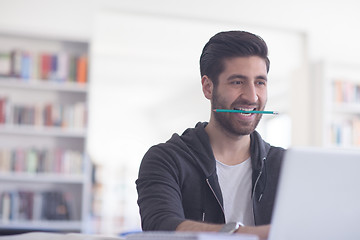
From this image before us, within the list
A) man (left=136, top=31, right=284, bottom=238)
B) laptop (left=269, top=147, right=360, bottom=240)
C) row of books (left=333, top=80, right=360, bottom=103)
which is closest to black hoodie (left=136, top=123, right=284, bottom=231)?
man (left=136, top=31, right=284, bottom=238)

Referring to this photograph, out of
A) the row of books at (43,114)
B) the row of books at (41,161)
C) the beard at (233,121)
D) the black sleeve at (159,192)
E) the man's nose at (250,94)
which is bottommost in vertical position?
the black sleeve at (159,192)

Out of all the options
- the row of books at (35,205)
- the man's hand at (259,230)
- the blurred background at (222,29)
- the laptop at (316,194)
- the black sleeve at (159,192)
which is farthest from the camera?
the blurred background at (222,29)

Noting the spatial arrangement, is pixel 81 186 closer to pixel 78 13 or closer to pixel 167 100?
pixel 78 13

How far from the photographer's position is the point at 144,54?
684 cm

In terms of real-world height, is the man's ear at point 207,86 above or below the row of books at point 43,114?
below

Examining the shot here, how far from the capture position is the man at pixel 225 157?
1.40 m

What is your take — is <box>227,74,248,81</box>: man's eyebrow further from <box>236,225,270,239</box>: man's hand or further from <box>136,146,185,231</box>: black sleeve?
<box>236,225,270,239</box>: man's hand

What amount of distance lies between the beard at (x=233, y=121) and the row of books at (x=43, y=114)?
2832 millimetres

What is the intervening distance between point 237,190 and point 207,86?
0.32 metres

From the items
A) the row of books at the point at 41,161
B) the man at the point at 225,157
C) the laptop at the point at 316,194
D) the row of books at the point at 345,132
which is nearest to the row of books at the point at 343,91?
the row of books at the point at 345,132

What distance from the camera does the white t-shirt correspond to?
140cm

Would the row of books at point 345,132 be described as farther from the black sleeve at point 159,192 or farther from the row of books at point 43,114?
the black sleeve at point 159,192

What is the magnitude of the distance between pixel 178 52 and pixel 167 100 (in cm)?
436

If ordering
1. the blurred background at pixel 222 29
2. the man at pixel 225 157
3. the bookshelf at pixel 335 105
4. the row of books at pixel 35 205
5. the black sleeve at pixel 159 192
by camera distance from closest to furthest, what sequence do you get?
the black sleeve at pixel 159 192 < the man at pixel 225 157 < the row of books at pixel 35 205 < the blurred background at pixel 222 29 < the bookshelf at pixel 335 105
